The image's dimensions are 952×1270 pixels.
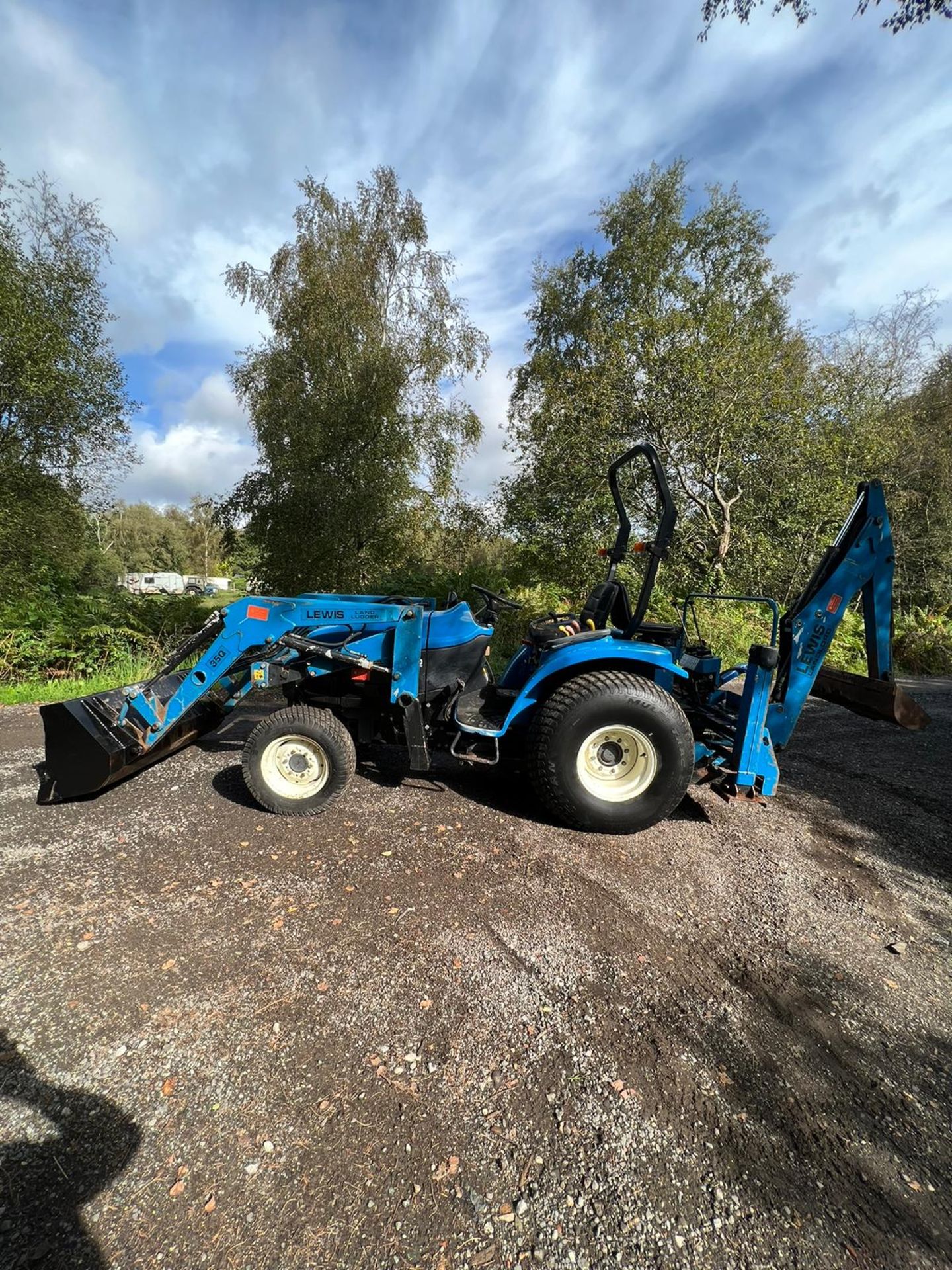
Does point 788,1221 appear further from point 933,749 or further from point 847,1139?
point 933,749

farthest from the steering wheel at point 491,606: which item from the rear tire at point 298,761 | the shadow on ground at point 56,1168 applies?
the shadow on ground at point 56,1168

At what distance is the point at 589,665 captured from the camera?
11.4ft

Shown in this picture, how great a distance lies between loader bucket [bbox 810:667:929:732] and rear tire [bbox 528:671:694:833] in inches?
53.4

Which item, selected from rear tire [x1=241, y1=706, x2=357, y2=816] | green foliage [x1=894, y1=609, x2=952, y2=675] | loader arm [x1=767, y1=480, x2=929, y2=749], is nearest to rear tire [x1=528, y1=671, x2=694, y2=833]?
loader arm [x1=767, y1=480, x2=929, y2=749]

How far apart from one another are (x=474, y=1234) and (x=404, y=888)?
144 cm

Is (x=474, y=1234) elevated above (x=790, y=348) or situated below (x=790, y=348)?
below

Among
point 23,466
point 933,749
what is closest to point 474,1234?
point 933,749

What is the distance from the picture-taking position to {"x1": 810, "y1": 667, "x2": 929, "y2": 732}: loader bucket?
3.45 meters

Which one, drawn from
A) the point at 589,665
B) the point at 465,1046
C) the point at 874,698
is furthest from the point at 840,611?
the point at 465,1046

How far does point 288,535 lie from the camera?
1095cm

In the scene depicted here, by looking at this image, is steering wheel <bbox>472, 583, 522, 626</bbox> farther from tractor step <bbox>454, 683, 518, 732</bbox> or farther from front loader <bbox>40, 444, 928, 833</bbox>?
tractor step <bbox>454, 683, 518, 732</bbox>

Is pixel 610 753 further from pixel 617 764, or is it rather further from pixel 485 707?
pixel 485 707

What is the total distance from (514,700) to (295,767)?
57.0 inches

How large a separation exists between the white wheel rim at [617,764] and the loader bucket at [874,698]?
155 cm
